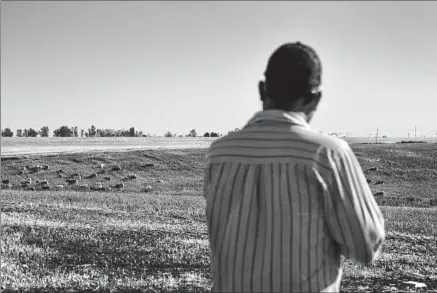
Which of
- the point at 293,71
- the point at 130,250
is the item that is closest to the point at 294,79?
the point at 293,71

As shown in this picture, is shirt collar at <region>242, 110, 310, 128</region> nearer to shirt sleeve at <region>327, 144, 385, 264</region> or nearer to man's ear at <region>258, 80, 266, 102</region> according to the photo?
man's ear at <region>258, 80, 266, 102</region>

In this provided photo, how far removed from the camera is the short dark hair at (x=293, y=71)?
2.72m

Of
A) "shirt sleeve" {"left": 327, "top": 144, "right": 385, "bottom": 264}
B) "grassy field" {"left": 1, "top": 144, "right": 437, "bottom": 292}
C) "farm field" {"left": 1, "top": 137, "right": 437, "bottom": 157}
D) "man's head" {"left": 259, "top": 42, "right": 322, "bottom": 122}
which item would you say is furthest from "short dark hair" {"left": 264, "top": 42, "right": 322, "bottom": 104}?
"farm field" {"left": 1, "top": 137, "right": 437, "bottom": 157}

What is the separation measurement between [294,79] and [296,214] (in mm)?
679

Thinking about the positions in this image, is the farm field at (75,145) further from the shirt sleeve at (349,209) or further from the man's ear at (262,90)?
the shirt sleeve at (349,209)

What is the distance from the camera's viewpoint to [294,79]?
2750 mm

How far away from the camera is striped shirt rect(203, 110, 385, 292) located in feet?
8.45

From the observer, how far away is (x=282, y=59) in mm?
2736

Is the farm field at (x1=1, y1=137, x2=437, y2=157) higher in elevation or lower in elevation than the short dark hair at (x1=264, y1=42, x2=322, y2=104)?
lower

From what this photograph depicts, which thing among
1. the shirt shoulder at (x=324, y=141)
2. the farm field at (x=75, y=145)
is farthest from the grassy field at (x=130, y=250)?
the farm field at (x=75, y=145)

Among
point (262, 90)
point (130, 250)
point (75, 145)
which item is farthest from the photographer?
point (75, 145)

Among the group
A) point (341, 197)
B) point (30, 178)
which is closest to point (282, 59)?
point (341, 197)

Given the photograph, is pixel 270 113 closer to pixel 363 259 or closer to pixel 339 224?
pixel 339 224

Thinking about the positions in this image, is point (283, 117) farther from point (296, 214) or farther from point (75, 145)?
point (75, 145)
